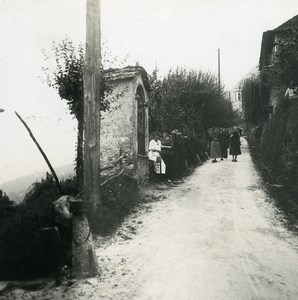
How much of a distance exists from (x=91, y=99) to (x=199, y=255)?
3102 millimetres

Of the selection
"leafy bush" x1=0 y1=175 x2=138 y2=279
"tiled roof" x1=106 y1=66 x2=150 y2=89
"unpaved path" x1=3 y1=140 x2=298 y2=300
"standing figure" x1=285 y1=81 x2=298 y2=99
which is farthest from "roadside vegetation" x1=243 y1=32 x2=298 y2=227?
"tiled roof" x1=106 y1=66 x2=150 y2=89

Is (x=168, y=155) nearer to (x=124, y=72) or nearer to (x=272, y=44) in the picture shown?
(x=124, y=72)

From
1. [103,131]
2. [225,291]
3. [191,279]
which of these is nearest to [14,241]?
[191,279]

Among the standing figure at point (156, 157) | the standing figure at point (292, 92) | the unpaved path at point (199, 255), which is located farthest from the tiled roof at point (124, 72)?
the standing figure at point (292, 92)

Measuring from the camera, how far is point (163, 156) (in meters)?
13.1

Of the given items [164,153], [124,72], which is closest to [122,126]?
[124,72]

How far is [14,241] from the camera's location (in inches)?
199

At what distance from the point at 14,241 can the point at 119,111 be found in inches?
221

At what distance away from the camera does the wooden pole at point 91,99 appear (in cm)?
551

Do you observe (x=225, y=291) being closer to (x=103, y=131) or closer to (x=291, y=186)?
(x=291, y=186)

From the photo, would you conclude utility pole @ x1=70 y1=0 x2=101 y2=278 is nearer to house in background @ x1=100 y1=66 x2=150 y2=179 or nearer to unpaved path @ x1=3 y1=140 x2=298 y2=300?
unpaved path @ x1=3 y1=140 x2=298 y2=300

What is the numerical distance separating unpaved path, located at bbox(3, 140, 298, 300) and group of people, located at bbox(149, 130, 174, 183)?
2.57m

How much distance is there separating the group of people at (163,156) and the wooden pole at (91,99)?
5.91 meters

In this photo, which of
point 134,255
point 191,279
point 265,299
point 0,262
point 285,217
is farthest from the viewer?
point 285,217
